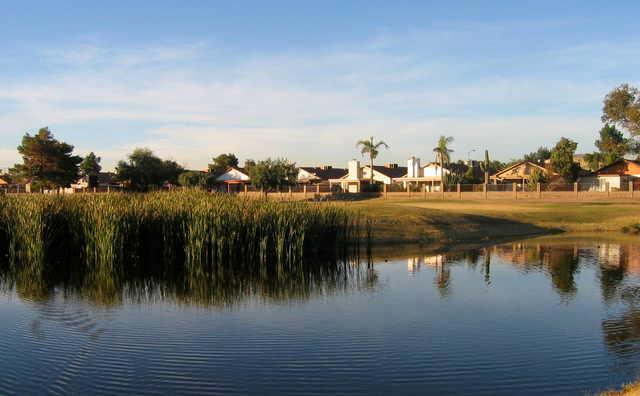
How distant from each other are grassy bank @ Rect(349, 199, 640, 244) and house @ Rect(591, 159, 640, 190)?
35125 millimetres

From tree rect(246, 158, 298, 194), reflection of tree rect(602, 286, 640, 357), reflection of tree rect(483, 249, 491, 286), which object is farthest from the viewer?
tree rect(246, 158, 298, 194)

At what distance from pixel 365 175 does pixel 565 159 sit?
33853mm

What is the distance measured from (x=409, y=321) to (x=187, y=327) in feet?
15.3

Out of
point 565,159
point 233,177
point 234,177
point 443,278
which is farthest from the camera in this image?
point 233,177

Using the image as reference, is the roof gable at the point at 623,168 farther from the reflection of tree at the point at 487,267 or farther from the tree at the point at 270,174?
the reflection of tree at the point at 487,267

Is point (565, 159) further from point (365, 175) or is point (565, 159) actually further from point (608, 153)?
point (365, 175)

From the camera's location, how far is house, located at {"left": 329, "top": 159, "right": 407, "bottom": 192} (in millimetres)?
97250

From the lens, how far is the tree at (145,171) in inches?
3004

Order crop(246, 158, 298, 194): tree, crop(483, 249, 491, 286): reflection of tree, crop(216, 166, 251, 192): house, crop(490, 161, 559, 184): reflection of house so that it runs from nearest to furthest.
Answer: crop(483, 249, 491, 286): reflection of tree → crop(246, 158, 298, 194): tree → crop(490, 161, 559, 184): reflection of house → crop(216, 166, 251, 192): house

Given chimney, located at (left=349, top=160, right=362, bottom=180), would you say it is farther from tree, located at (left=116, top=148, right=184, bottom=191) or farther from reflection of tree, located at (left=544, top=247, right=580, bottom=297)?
reflection of tree, located at (left=544, top=247, right=580, bottom=297)

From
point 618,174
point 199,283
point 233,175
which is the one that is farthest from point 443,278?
point 233,175

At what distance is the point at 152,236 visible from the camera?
2378 centimetres

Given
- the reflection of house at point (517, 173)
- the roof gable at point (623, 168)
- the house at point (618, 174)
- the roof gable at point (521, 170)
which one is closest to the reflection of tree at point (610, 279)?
the house at point (618, 174)

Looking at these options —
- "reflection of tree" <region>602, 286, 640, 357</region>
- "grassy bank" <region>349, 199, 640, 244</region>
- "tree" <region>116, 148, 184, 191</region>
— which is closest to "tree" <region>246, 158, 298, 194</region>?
"tree" <region>116, 148, 184, 191</region>
